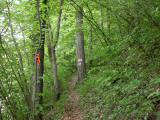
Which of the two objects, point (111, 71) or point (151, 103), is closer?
point (151, 103)

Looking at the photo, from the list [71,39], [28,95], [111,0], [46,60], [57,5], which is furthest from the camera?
[71,39]

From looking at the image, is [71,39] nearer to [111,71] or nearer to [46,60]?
[46,60]

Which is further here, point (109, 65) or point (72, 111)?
point (72, 111)

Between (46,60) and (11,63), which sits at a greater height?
(11,63)

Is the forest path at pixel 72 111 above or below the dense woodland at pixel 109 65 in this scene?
below

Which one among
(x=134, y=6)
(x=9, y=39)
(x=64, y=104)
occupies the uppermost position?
(x=134, y=6)

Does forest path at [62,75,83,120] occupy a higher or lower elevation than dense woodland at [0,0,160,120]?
lower

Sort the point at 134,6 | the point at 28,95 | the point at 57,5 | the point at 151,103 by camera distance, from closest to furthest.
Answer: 1. the point at 151,103
2. the point at 134,6
3. the point at 28,95
4. the point at 57,5

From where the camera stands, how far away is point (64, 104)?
28.3ft

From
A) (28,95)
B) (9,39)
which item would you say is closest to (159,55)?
(28,95)

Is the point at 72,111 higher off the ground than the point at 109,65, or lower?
lower

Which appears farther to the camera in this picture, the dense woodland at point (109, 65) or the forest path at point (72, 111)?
the forest path at point (72, 111)

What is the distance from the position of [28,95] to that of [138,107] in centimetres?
310

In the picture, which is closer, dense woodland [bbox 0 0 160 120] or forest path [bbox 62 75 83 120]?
dense woodland [bbox 0 0 160 120]
